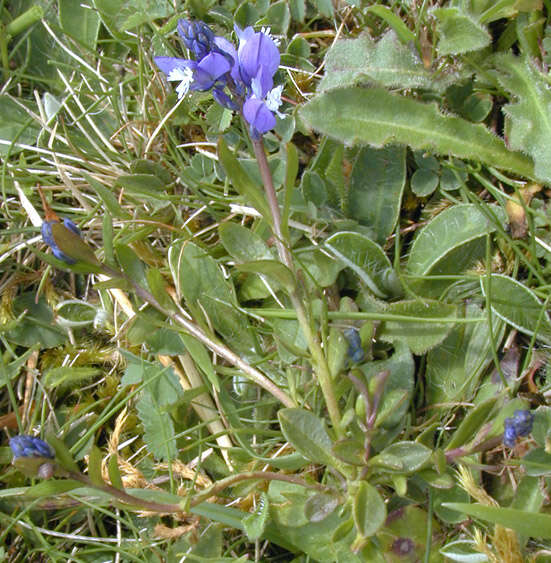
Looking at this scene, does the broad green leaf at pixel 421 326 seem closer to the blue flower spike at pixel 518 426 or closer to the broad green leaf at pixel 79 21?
the blue flower spike at pixel 518 426

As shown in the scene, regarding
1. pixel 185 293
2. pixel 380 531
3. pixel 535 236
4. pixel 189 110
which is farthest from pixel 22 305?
pixel 535 236

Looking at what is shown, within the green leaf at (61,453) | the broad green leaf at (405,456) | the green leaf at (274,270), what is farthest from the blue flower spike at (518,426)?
the green leaf at (61,453)

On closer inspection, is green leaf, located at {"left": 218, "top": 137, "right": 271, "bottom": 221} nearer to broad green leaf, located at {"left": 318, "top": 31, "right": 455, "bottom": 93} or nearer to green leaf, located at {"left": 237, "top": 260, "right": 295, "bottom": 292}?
green leaf, located at {"left": 237, "top": 260, "right": 295, "bottom": 292}

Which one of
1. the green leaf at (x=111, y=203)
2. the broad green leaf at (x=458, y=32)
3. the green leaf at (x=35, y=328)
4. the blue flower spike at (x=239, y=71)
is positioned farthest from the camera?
the green leaf at (x=35, y=328)

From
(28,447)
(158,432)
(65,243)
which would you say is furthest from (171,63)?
(158,432)

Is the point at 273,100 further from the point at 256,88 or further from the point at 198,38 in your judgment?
the point at 198,38

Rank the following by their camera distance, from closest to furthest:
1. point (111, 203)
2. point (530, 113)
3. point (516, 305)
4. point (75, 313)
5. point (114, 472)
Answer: point (114, 472), point (516, 305), point (530, 113), point (111, 203), point (75, 313)

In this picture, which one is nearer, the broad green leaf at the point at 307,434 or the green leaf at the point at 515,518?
the green leaf at the point at 515,518
